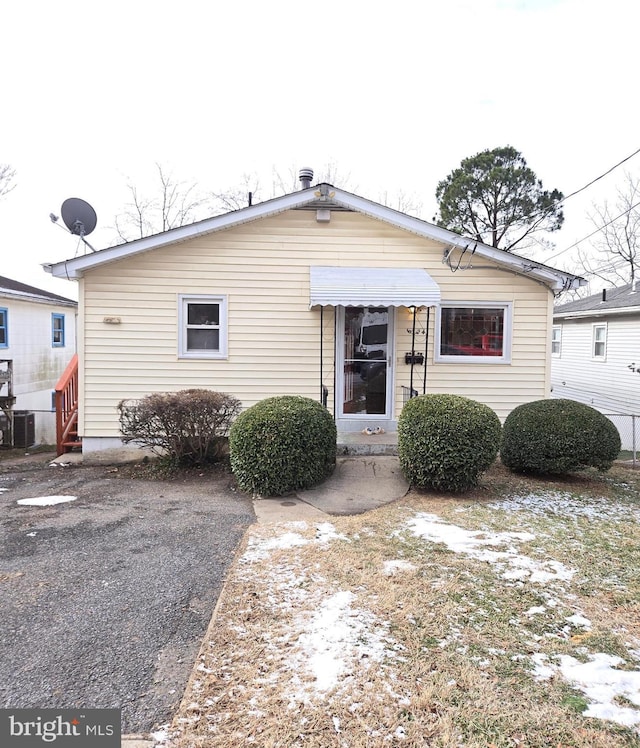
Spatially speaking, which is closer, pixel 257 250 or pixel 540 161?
pixel 257 250

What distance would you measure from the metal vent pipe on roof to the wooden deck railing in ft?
16.7

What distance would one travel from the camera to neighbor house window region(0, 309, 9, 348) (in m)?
13.4

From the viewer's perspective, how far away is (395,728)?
216 centimetres

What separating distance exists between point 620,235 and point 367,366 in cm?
2601

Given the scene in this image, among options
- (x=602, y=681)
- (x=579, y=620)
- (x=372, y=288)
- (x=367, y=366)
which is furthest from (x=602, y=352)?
(x=602, y=681)

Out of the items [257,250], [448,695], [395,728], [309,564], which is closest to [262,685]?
[395,728]

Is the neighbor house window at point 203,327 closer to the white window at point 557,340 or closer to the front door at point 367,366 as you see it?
the front door at point 367,366

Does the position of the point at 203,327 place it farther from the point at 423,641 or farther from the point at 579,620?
the point at 579,620

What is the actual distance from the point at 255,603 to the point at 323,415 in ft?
10.7

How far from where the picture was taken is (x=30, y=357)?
49.3 ft

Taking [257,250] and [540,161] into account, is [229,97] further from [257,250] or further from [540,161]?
[540,161]

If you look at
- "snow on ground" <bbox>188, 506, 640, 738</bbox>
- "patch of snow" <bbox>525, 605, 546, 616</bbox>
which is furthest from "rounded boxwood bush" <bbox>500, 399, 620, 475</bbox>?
"patch of snow" <bbox>525, 605, 546, 616</bbox>

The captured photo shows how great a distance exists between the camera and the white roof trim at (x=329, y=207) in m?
7.73

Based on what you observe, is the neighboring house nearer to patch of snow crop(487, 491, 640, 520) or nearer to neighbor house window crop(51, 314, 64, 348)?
neighbor house window crop(51, 314, 64, 348)
